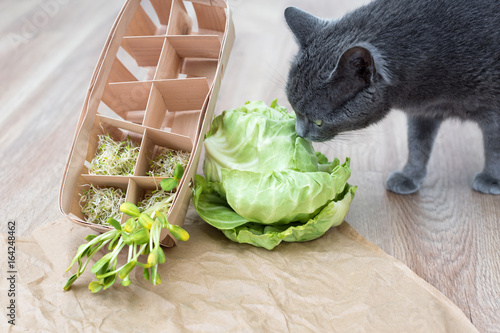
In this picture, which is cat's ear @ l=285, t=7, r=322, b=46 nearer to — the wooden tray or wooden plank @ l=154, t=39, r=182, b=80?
the wooden tray

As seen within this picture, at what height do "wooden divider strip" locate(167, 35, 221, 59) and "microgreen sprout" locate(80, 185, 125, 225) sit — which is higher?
"wooden divider strip" locate(167, 35, 221, 59)

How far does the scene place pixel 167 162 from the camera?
3.59 feet

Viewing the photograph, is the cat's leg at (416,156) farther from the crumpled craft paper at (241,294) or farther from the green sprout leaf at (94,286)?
the green sprout leaf at (94,286)

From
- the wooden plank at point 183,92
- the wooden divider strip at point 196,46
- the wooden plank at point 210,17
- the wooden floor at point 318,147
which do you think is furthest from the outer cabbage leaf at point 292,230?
the wooden plank at point 210,17

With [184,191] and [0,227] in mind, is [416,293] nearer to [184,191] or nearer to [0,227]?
[184,191]

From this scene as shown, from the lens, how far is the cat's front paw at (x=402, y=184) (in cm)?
129

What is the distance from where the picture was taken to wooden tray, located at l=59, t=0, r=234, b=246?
104 cm

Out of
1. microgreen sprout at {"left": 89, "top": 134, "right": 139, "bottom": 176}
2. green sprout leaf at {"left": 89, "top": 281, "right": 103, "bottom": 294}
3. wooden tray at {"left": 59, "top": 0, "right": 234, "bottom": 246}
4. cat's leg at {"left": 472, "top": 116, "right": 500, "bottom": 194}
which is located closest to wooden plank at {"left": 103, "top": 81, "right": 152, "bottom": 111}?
wooden tray at {"left": 59, "top": 0, "right": 234, "bottom": 246}

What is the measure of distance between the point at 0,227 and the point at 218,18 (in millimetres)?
844

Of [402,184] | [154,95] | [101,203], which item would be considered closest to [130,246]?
[101,203]

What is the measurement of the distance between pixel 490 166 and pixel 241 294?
0.81 metres

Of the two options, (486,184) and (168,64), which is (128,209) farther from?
(486,184)

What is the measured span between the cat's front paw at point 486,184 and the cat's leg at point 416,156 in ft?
0.48

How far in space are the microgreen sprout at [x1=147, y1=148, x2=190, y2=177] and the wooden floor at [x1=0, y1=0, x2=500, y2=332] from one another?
1.08 ft
